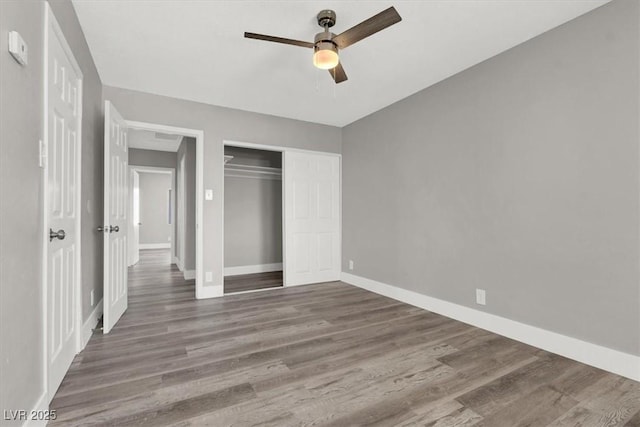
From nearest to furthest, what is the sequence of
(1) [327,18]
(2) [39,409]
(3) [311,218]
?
(2) [39,409]
(1) [327,18]
(3) [311,218]

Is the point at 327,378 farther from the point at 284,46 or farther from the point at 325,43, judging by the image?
the point at 284,46

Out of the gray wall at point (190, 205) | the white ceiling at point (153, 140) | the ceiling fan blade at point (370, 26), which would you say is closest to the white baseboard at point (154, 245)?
the white ceiling at point (153, 140)

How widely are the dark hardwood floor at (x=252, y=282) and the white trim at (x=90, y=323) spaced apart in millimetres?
1571

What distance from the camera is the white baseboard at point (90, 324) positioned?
→ 7.98ft

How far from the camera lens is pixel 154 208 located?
1021cm

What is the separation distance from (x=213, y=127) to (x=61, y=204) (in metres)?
2.41

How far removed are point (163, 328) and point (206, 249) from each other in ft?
4.10

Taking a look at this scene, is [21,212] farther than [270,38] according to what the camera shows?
No

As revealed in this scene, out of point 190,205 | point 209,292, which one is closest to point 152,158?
point 190,205

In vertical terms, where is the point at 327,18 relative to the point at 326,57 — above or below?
above

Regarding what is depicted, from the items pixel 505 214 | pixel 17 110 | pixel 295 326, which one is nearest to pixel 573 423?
pixel 505 214

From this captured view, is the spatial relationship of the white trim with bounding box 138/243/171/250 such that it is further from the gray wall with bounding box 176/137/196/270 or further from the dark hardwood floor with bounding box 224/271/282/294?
the dark hardwood floor with bounding box 224/271/282/294

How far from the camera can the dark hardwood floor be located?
4.52 m

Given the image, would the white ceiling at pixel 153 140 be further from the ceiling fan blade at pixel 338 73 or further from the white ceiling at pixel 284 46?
the ceiling fan blade at pixel 338 73
